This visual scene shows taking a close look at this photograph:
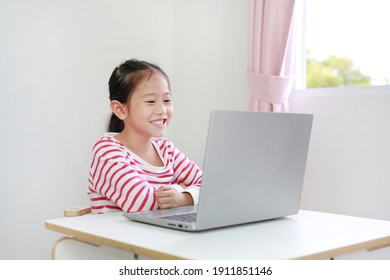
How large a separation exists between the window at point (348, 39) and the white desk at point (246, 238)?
3.37 ft

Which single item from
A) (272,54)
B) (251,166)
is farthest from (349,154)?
(251,166)

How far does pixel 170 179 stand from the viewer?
72.5 inches

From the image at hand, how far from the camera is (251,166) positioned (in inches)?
47.0

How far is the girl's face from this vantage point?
5.86 feet

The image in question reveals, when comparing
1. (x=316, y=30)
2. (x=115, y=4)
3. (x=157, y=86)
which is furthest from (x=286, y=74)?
(x=115, y=4)

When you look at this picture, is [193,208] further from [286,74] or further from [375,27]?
[375,27]

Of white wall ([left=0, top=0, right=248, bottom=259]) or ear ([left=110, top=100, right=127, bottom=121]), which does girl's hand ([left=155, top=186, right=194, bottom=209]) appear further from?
white wall ([left=0, top=0, right=248, bottom=259])

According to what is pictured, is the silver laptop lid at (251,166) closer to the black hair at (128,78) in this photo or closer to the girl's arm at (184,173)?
the girl's arm at (184,173)

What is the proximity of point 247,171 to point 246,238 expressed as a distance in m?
0.16

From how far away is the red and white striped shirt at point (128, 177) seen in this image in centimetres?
154

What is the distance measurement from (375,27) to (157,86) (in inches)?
40.6

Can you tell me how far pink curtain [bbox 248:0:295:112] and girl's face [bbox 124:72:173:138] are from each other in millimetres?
614

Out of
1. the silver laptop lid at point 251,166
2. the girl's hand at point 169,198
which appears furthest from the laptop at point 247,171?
the girl's hand at point 169,198

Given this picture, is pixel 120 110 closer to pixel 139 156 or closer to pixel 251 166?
pixel 139 156
